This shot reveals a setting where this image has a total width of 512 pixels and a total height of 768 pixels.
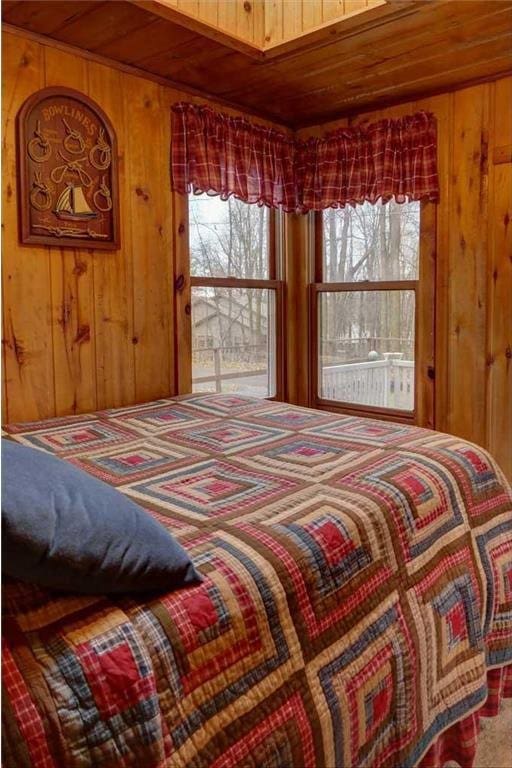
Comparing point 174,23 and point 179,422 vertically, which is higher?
point 174,23

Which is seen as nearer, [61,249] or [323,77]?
[61,249]

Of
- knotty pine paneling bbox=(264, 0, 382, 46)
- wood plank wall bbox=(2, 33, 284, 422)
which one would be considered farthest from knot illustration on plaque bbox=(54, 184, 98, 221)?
knotty pine paneling bbox=(264, 0, 382, 46)

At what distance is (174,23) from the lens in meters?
2.27

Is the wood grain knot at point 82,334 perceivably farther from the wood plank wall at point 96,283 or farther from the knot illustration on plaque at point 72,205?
the knot illustration on plaque at point 72,205

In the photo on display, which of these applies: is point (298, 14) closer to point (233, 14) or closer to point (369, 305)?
point (233, 14)

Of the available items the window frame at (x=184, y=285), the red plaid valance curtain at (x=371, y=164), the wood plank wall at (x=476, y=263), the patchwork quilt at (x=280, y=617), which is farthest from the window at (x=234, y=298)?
the patchwork quilt at (x=280, y=617)

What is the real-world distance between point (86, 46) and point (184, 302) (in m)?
1.20

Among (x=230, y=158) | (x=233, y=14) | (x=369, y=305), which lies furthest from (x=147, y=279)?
(x=369, y=305)

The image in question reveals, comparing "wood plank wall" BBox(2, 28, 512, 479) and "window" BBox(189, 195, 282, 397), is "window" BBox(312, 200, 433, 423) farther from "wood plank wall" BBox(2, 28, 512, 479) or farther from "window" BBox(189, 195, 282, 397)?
"window" BBox(189, 195, 282, 397)

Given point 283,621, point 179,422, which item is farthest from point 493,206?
point 283,621

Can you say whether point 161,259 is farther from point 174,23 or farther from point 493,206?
point 493,206

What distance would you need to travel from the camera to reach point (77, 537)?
0.85 m

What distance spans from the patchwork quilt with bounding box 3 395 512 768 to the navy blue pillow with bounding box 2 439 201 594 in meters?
0.05

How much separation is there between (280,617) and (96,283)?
2002mm
